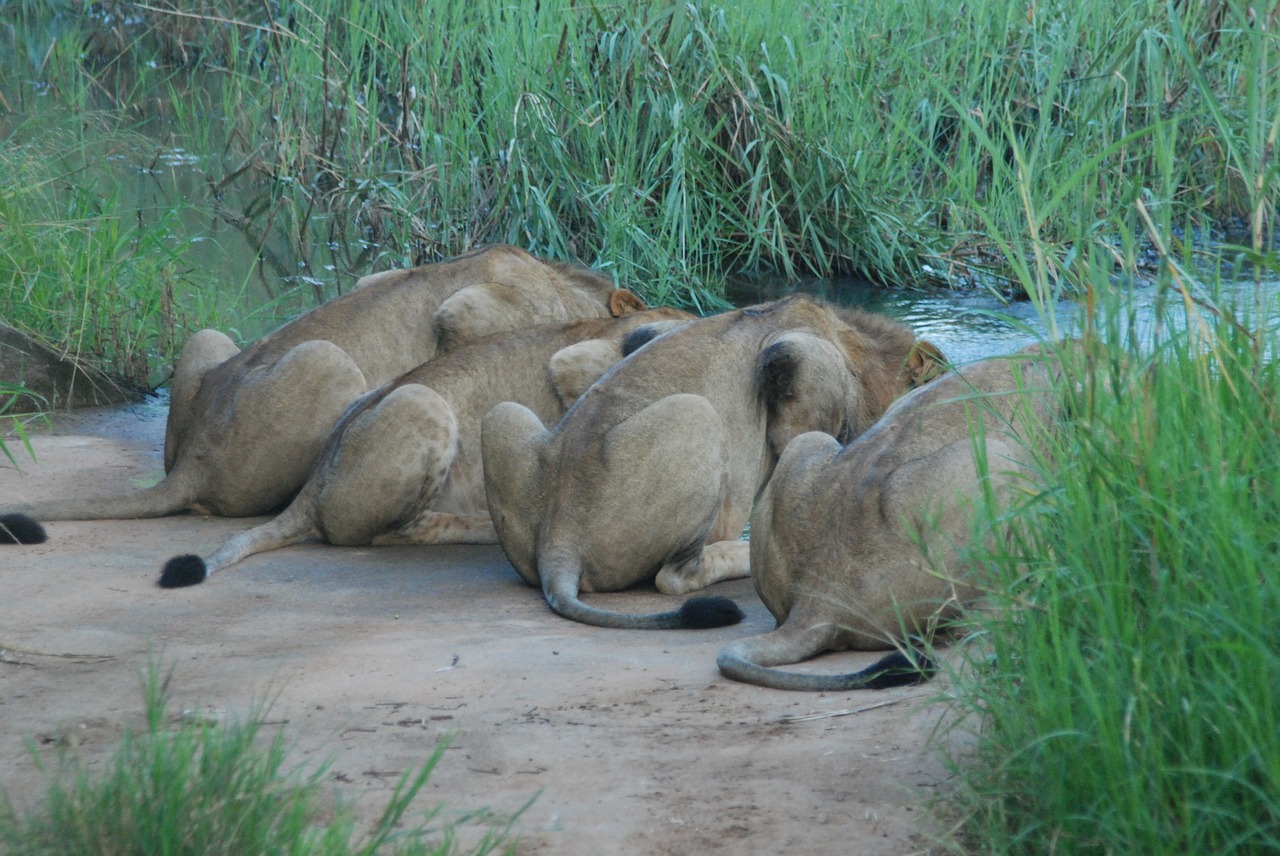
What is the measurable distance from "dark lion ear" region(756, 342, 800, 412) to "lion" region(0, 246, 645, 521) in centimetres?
139

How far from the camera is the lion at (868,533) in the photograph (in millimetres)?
4531

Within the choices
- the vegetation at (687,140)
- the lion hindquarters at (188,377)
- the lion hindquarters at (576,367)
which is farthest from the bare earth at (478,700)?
the vegetation at (687,140)

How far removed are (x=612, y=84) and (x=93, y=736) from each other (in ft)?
26.0

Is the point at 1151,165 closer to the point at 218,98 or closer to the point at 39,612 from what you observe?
the point at 39,612

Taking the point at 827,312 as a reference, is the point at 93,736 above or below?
below

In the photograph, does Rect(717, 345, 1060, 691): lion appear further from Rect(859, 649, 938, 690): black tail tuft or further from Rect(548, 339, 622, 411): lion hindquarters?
Rect(548, 339, 622, 411): lion hindquarters

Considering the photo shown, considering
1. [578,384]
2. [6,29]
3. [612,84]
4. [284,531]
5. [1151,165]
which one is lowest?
[284,531]

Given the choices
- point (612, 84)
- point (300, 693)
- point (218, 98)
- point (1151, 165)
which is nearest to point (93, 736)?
point (300, 693)

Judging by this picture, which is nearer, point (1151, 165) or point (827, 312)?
point (827, 312)

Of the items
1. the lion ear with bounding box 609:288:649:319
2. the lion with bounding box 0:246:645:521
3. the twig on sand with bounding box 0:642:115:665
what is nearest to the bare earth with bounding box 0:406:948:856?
the twig on sand with bounding box 0:642:115:665

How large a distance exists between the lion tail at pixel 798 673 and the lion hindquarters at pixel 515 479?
61.7 inches

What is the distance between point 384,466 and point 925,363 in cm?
247

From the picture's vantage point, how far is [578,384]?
6973 mm

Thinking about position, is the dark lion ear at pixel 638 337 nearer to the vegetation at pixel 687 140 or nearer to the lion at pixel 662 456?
the lion at pixel 662 456
